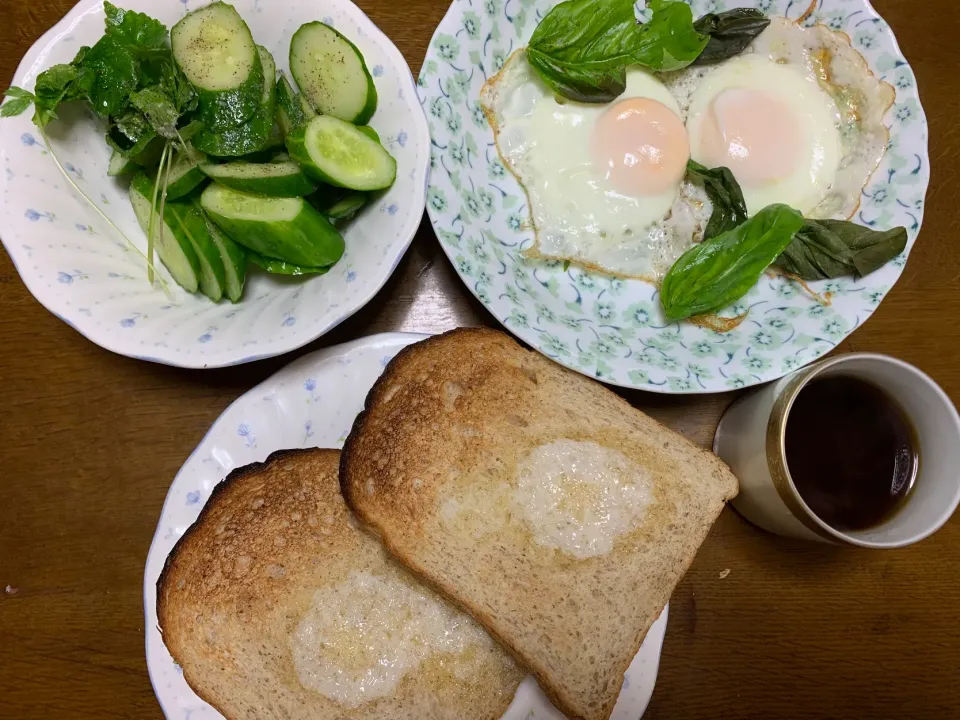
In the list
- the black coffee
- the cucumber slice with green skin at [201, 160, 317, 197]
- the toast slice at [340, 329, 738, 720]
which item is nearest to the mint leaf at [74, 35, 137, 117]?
the cucumber slice with green skin at [201, 160, 317, 197]

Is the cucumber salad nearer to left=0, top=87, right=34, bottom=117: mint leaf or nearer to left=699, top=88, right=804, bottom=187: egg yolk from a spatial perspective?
left=0, top=87, right=34, bottom=117: mint leaf

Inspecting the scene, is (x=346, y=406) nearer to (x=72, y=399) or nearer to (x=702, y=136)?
(x=72, y=399)

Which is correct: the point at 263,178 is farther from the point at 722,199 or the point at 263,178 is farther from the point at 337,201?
the point at 722,199

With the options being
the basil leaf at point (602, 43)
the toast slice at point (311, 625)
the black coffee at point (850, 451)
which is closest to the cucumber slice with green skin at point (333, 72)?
the basil leaf at point (602, 43)

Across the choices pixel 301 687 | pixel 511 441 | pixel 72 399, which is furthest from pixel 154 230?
pixel 301 687

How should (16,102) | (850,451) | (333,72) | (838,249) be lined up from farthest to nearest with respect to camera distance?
(838,249) < (850,451) < (333,72) < (16,102)

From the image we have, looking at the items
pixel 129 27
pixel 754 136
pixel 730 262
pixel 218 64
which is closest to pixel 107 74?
pixel 129 27
